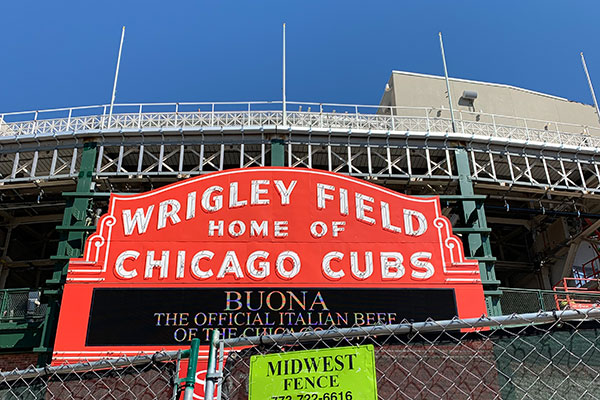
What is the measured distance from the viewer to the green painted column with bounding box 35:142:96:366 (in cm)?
1622

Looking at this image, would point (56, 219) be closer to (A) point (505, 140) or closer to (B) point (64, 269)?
(B) point (64, 269)

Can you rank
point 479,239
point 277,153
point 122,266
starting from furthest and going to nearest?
point 277,153 < point 479,239 < point 122,266

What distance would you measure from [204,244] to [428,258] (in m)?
5.67

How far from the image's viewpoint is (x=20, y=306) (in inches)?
683

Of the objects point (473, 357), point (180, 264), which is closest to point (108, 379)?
point (473, 357)

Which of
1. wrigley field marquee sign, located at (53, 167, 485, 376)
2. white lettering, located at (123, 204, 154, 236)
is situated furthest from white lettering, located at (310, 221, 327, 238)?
white lettering, located at (123, 204, 154, 236)

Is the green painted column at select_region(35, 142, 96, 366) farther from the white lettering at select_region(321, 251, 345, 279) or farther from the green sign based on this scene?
the green sign

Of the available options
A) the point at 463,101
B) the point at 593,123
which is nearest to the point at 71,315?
the point at 463,101

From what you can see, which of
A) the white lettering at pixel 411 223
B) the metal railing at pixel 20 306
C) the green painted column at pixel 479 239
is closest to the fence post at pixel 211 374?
the white lettering at pixel 411 223

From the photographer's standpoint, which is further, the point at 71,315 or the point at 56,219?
the point at 56,219

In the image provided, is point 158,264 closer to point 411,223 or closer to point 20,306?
point 411,223

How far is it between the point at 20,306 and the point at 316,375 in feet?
54.6

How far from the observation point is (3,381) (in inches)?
162

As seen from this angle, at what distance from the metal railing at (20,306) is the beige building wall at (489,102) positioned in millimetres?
20566
